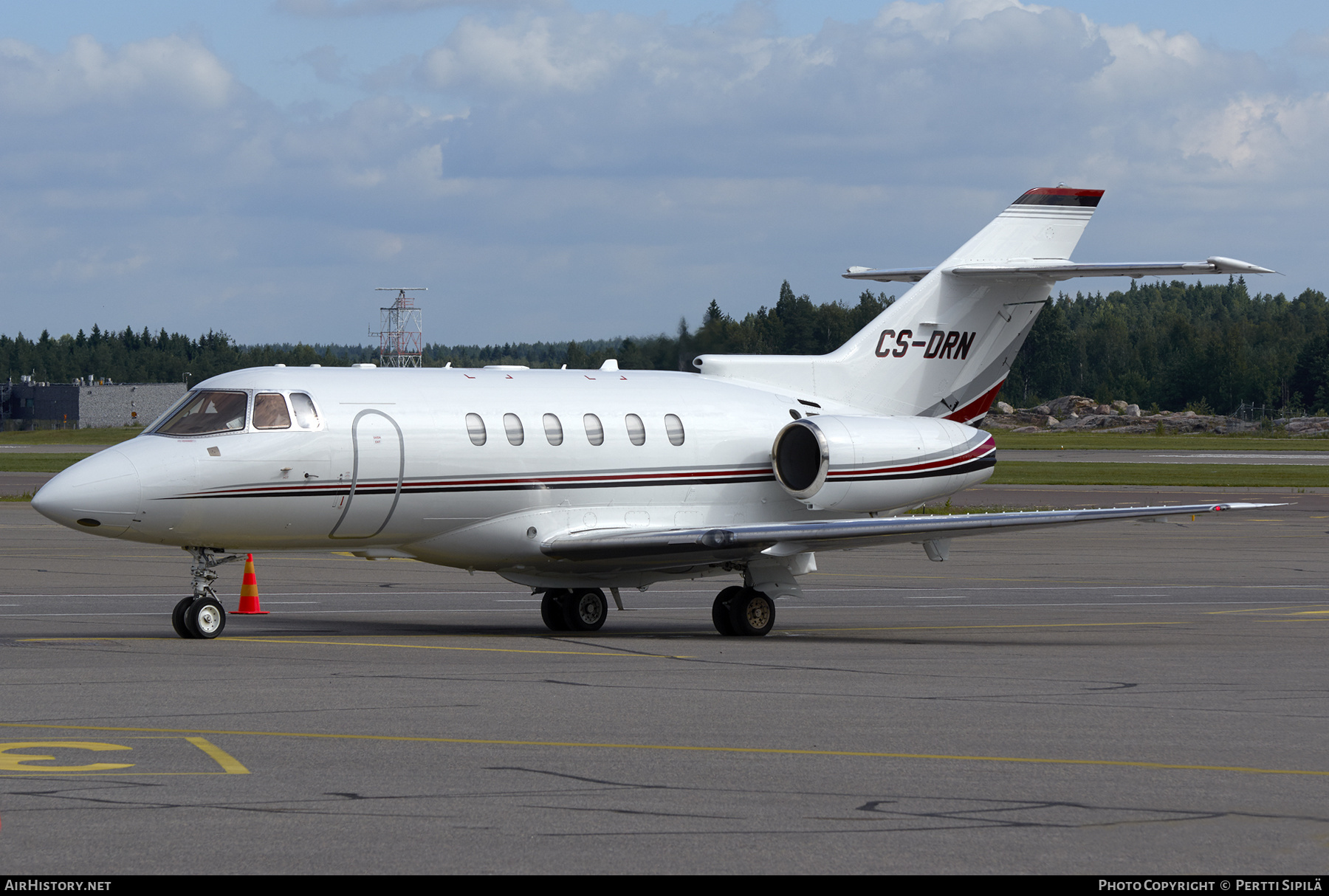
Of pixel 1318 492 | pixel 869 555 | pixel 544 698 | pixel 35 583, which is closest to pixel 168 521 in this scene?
pixel 544 698

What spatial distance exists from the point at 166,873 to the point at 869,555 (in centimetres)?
2921

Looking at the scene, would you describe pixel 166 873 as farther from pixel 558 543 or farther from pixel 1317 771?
pixel 558 543

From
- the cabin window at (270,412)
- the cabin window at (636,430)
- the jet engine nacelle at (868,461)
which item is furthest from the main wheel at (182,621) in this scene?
the jet engine nacelle at (868,461)

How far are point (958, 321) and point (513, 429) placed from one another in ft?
26.0

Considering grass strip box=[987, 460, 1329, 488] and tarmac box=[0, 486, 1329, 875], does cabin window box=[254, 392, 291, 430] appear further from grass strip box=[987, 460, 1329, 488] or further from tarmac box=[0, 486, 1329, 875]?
grass strip box=[987, 460, 1329, 488]

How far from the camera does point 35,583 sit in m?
27.0

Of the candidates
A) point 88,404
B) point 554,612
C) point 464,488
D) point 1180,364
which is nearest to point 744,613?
point 554,612

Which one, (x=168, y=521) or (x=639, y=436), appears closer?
(x=168, y=521)

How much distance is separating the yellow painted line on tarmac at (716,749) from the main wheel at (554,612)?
30.6ft

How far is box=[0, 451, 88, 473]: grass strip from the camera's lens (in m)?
68.6

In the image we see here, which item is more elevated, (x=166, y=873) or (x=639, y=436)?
(x=639, y=436)

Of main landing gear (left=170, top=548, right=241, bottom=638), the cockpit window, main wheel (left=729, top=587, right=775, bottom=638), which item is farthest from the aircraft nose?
main wheel (left=729, top=587, right=775, bottom=638)

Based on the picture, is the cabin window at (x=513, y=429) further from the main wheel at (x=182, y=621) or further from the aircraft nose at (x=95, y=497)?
the aircraft nose at (x=95, y=497)

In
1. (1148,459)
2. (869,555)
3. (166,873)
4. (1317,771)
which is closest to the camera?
(166,873)
